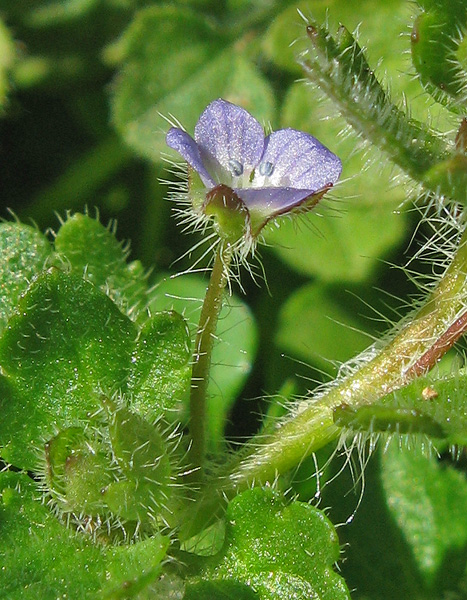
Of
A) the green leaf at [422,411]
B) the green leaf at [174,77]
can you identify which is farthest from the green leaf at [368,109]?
the green leaf at [174,77]

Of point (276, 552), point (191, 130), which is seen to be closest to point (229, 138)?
point (276, 552)

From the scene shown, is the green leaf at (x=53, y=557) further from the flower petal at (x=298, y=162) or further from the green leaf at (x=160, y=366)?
the flower petal at (x=298, y=162)

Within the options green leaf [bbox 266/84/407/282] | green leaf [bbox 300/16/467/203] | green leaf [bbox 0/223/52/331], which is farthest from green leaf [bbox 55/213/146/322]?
green leaf [bbox 266/84/407/282]

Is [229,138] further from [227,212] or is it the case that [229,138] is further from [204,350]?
[204,350]

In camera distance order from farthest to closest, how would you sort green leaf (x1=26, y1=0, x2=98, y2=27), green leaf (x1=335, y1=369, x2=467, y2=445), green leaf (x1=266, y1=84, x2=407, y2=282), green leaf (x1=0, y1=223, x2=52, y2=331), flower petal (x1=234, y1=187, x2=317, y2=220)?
green leaf (x1=26, y1=0, x2=98, y2=27), green leaf (x1=266, y1=84, x2=407, y2=282), green leaf (x1=0, y1=223, x2=52, y2=331), flower petal (x1=234, y1=187, x2=317, y2=220), green leaf (x1=335, y1=369, x2=467, y2=445)

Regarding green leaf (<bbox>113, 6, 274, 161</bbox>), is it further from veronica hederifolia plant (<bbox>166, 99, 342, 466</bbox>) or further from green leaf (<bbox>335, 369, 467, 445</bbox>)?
green leaf (<bbox>335, 369, 467, 445</bbox>)

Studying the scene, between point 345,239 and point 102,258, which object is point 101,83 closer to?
point 345,239
